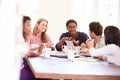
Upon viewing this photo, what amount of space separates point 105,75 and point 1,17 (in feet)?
4.01

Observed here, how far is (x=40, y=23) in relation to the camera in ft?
10.6

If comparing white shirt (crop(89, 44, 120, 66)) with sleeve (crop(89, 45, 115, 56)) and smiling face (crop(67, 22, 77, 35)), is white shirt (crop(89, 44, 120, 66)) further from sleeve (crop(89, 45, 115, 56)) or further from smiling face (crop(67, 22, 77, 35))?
smiling face (crop(67, 22, 77, 35))

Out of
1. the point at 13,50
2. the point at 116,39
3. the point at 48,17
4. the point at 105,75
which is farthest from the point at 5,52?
the point at 48,17

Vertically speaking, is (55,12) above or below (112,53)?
above

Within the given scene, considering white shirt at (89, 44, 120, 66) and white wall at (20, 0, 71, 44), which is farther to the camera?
white wall at (20, 0, 71, 44)

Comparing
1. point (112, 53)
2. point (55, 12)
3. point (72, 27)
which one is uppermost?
point (55, 12)

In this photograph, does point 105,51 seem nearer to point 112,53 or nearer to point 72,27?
point 112,53

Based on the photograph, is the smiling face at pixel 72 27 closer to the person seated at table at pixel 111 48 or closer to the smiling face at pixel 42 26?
the smiling face at pixel 42 26

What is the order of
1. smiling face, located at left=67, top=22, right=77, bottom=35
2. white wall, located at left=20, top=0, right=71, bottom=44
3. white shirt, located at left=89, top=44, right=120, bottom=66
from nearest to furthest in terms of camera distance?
1. white shirt, located at left=89, top=44, right=120, bottom=66
2. smiling face, located at left=67, top=22, right=77, bottom=35
3. white wall, located at left=20, top=0, right=71, bottom=44

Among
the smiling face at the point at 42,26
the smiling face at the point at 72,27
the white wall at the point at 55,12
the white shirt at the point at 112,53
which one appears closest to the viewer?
the white shirt at the point at 112,53

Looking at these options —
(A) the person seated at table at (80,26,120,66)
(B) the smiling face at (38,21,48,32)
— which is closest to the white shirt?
(A) the person seated at table at (80,26,120,66)

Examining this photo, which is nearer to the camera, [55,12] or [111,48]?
[111,48]

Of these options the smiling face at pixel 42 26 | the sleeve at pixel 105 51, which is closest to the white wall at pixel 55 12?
the smiling face at pixel 42 26

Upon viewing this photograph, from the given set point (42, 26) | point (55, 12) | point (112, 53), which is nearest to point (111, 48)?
point (112, 53)
